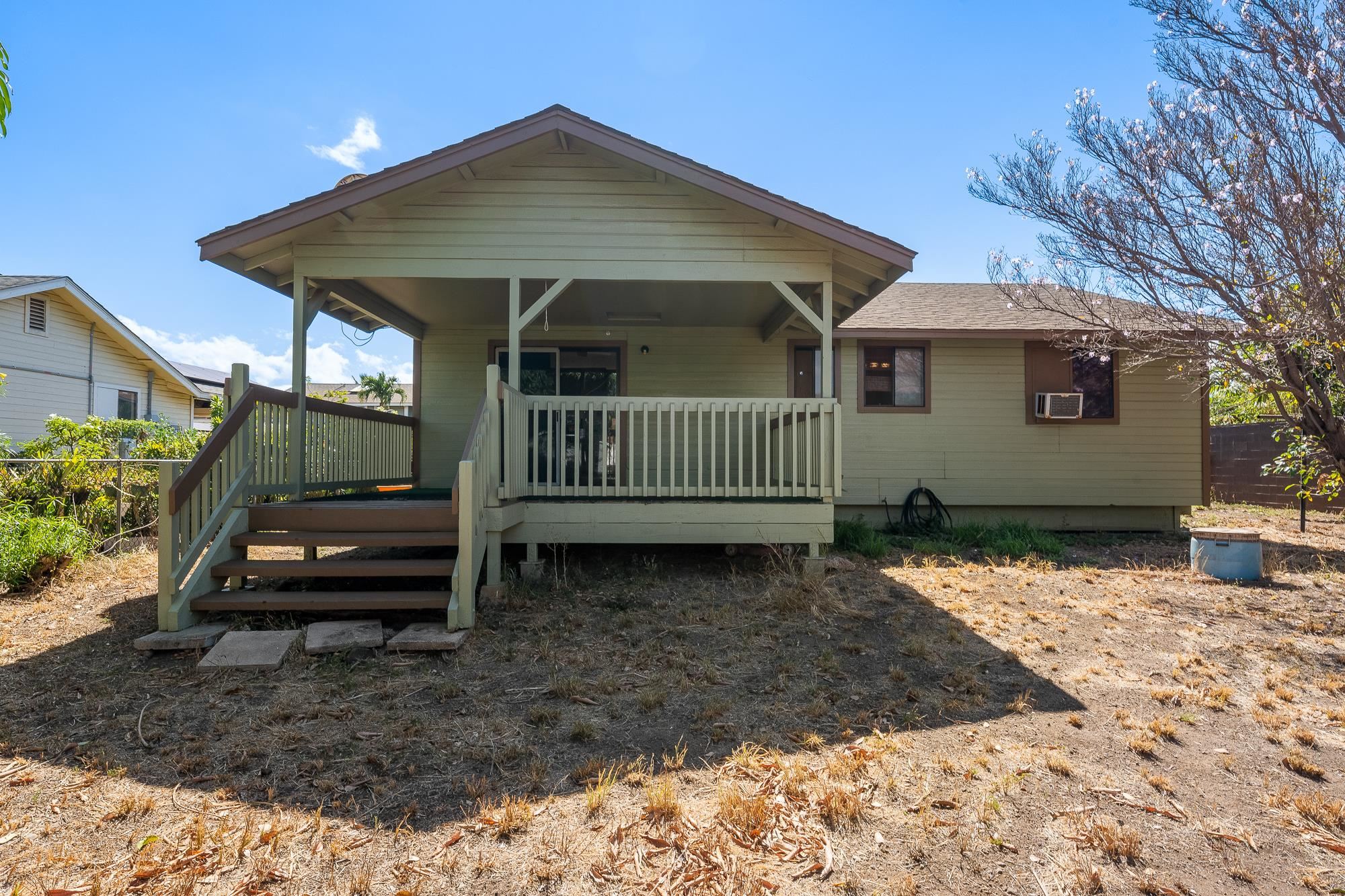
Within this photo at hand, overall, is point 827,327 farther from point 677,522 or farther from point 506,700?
point 506,700

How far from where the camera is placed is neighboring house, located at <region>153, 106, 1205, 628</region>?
5.18 meters

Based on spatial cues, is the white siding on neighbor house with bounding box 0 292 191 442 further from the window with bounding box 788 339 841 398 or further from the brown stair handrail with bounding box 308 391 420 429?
the window with bounding box 788 339 841 398

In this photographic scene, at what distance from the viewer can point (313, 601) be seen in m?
4.59

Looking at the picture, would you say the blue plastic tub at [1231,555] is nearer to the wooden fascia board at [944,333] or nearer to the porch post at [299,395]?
the wooden fascia board at [944,333]

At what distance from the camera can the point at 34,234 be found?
62.2 ft

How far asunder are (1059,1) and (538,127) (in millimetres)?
6246

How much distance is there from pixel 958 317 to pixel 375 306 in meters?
7.93

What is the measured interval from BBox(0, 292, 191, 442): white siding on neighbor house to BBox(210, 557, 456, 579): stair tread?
45.8ft

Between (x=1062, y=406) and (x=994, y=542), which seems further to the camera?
(x=1062, y=406)

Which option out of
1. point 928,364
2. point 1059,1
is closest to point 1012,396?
point 928,364

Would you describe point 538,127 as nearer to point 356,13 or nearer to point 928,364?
point 356,13

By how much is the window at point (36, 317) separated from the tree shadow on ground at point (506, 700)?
14.0m

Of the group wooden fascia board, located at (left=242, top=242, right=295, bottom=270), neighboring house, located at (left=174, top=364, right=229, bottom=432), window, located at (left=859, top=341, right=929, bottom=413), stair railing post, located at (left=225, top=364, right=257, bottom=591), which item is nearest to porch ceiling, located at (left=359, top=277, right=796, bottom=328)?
wooden fascia board, located at (left=242, top=242, right=295, bottom=270)

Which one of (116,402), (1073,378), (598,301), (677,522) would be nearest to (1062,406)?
(1073,378)
